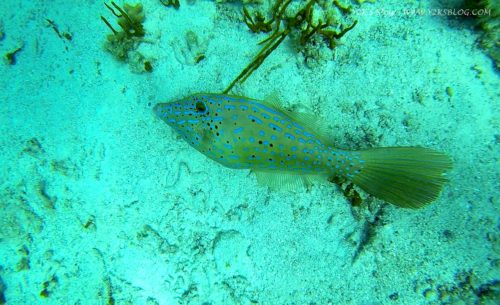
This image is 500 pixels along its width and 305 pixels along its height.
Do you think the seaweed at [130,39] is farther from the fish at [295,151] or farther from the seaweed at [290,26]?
the seaweed at [290,26]

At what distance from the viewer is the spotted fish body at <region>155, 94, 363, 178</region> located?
10.2 feet

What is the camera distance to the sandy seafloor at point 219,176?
11.2 feet

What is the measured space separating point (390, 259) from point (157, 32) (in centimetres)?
502

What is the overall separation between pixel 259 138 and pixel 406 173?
175 cm

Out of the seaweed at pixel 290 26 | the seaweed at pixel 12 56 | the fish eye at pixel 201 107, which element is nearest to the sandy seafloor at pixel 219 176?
the seaweed at pixel 12 56

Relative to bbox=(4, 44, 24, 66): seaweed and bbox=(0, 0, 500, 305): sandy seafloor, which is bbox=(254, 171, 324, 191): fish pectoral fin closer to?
bbox=(0, 0, 500, 305): sandy seafloor

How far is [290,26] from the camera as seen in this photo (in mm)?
4008

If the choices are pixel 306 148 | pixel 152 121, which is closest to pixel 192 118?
pixel 152 121

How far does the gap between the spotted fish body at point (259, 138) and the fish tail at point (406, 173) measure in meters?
0.20

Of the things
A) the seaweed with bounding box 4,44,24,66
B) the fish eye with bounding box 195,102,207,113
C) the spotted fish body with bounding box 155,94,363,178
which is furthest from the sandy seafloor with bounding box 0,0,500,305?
the fish eye with bounding box 195,102,207,113

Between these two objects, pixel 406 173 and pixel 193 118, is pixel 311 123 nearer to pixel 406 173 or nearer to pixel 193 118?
pixel 406 173

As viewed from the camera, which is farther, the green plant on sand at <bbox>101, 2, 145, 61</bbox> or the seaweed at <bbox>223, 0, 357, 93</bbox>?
the green plant on sand at <bbox>101, 2, 145, 61</bbox>

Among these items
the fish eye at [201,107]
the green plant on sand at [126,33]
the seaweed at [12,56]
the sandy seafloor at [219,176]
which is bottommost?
the sandy seafloor at [219,176]

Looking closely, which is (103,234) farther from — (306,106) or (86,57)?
(306,106)
